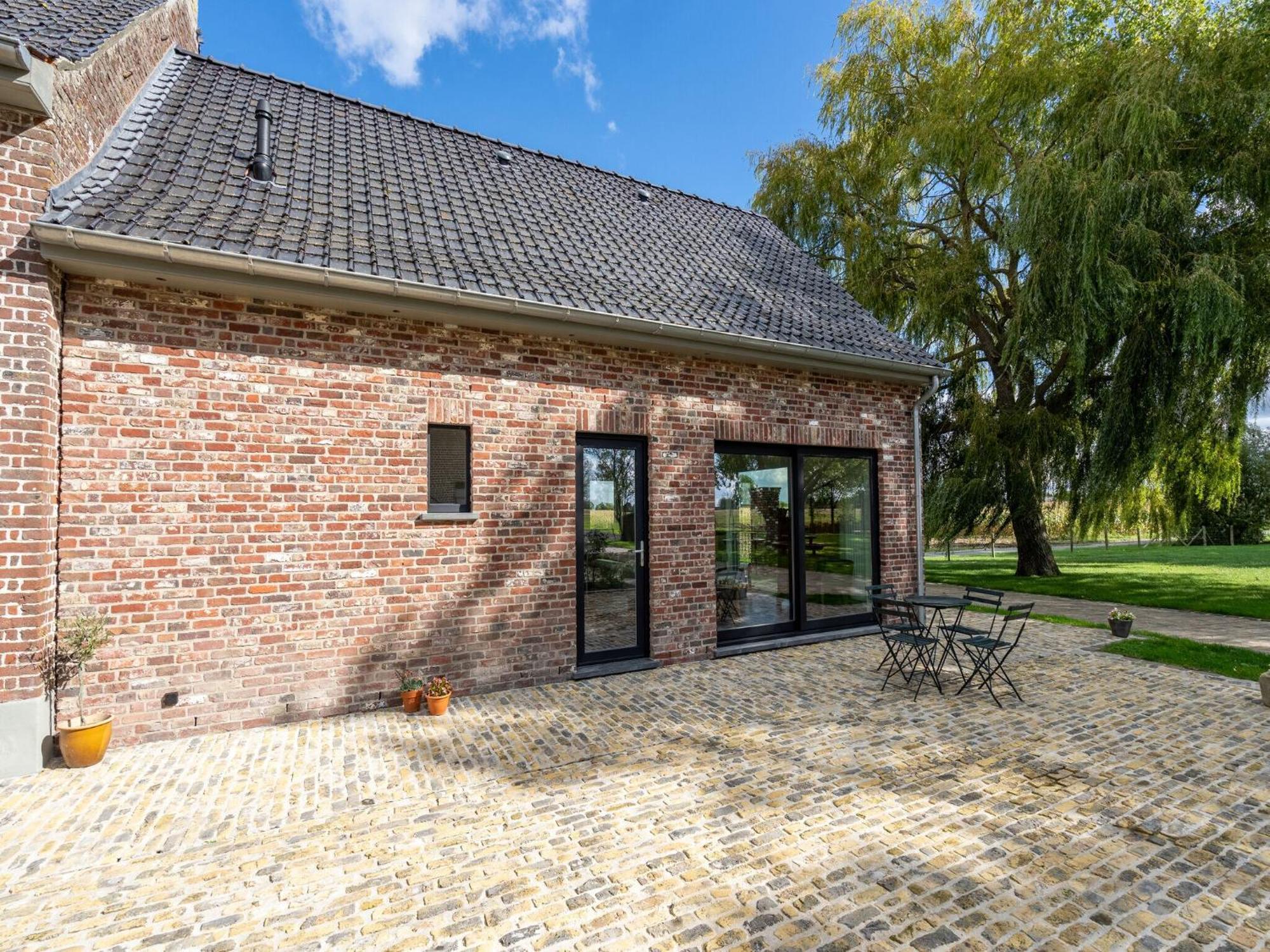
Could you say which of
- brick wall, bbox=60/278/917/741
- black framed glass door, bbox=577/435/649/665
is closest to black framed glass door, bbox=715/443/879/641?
brick wall, bbox=60/278/917/741

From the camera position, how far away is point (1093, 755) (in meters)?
3.97

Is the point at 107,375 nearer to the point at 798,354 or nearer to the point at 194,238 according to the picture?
the point at 194,238

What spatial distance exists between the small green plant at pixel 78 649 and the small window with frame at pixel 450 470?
2.30 meters

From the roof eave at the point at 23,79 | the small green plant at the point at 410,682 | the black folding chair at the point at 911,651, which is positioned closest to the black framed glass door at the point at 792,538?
the black folding chair at the point at 911,651

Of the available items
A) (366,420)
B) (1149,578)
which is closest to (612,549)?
(366,420)

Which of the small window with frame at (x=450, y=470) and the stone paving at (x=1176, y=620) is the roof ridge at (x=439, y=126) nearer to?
the small window with frame at (x=450, y=470)

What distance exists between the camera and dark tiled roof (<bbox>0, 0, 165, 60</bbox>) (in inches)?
156

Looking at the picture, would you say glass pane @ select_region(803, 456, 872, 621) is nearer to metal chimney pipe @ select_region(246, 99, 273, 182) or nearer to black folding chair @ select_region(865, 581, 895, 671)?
black folding chair @ select_region(865, 581, 895, 671)

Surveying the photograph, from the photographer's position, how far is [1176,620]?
28.5 feet

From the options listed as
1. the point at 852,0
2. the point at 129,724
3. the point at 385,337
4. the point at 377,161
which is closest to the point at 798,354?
the point at 385,337

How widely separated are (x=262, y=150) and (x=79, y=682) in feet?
15.2

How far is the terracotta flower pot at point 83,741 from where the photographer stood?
3803 millimetres

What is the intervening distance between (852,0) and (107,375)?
49.2 feet

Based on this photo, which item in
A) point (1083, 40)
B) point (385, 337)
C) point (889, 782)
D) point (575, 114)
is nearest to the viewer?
point (889, 782)
